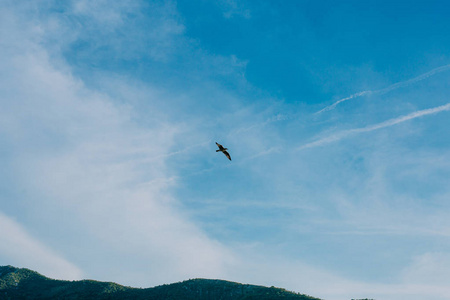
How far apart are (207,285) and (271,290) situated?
30.9 meters

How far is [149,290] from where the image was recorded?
A: 152 m

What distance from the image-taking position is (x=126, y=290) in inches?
6250

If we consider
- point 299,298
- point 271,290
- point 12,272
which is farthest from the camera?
point 12,272

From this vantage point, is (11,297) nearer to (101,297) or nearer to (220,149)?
(101,297)

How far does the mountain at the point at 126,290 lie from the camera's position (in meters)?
133

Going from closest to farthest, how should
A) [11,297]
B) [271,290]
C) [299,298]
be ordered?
[299,298]
[271,290]
[11,297]

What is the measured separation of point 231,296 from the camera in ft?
440

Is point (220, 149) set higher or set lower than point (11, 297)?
higher

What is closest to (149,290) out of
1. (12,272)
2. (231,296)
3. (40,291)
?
(231,296)

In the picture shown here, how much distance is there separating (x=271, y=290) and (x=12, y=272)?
165606 mm

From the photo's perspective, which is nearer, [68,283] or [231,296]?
[231,296]

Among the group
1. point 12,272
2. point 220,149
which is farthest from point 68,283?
point 220,149

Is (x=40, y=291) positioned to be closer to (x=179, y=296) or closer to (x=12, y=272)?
(x=12, y=272)

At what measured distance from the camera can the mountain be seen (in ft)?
436
